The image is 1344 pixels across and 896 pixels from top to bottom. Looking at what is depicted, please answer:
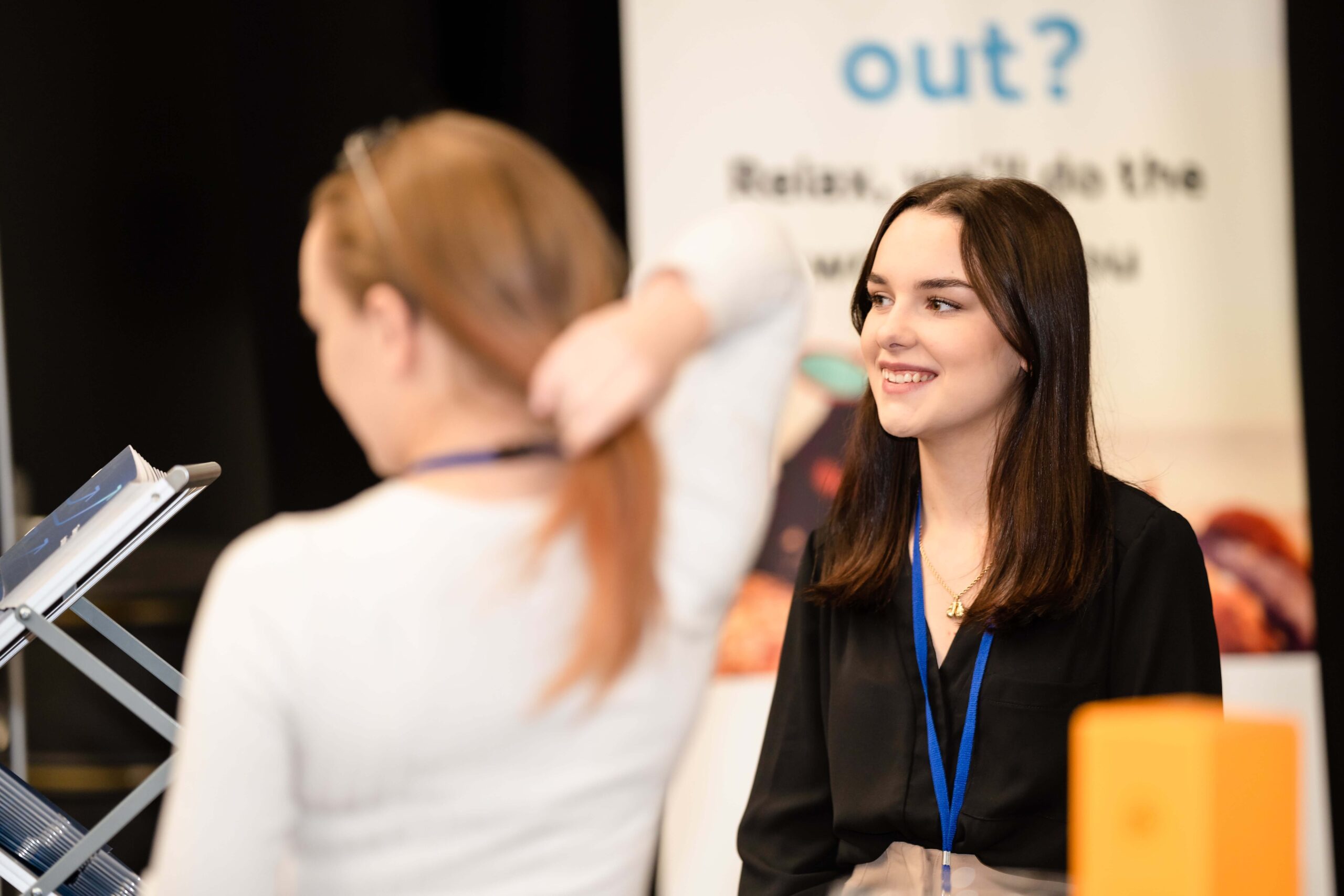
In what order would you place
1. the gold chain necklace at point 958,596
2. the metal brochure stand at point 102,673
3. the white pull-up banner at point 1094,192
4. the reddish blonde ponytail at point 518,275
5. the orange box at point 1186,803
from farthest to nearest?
1. the white pull-up banner at point 1094,192
2. the gold chain necklace at point 958,596
3. the metal brochure stand at point 102,673
4. the reddish blonde ponytail at point 518,275
5. the orange box at point 1186,803

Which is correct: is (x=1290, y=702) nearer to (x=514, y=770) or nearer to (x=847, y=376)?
(x=847, y=376)

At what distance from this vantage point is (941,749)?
176 cm

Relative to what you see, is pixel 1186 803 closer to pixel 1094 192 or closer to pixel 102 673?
pixel 102 673

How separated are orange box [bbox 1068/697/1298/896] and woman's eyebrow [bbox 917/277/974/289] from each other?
104 centimetres

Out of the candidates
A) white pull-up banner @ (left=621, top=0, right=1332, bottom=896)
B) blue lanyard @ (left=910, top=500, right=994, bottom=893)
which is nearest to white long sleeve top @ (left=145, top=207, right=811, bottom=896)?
blue lanyard @ (left=910, top=500, right=994, bottom=893)

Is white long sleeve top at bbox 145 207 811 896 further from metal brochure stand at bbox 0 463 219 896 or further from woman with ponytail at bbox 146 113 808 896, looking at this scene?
metal brochure stand at bbox 0 463 219 896

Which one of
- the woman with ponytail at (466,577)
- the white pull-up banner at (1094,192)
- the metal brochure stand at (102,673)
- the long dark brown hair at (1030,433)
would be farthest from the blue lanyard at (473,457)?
the white pull-up banner at (1094,192)

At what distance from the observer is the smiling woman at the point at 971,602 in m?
1.72

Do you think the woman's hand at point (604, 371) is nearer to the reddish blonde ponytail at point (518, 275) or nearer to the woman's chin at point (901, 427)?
the reddish blonde ponytail at point (518, 275)

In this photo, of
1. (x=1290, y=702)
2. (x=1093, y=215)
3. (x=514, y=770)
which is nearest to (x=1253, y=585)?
(x=1290, y=702)

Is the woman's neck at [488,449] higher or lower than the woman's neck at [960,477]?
higher

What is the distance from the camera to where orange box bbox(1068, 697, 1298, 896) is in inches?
31.6

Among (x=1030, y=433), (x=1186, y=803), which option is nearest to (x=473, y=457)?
(x=1186, y=803)

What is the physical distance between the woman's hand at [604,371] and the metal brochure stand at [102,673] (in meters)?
0.70
